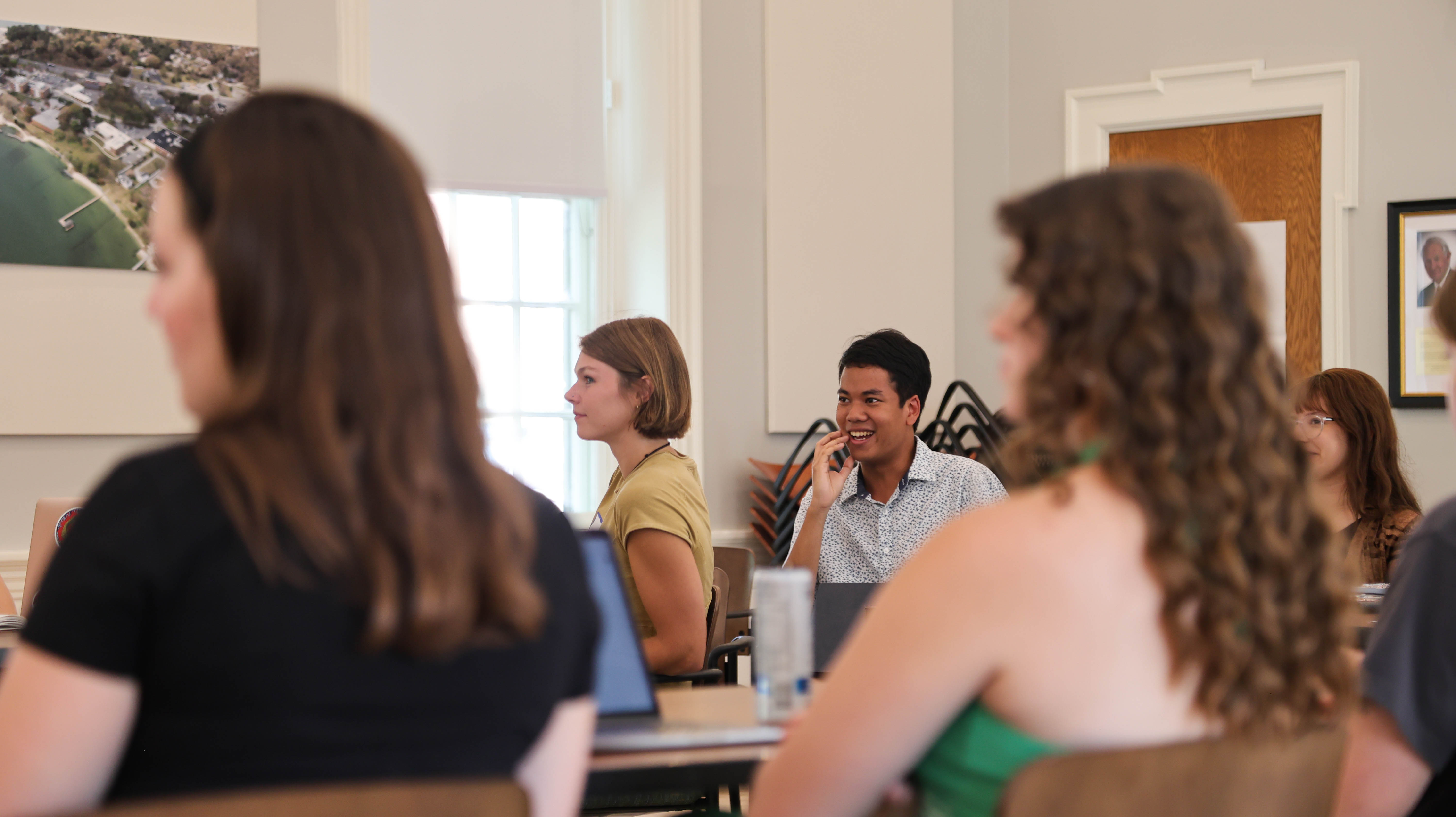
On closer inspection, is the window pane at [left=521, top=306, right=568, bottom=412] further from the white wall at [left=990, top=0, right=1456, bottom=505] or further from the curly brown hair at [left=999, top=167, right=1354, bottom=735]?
the curly brown hair at [left=999, top=167, right=1354, bottom=735]

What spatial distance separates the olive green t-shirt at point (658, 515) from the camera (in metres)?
2.49

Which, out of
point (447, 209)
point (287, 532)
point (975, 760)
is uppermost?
point (447, 209)

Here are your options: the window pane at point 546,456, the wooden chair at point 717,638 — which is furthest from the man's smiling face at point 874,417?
the window pane at point 546,456

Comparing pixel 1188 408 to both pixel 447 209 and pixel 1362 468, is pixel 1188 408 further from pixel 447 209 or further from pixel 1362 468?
pixel 447 209

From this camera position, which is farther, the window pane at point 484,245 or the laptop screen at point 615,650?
the window pane at point 484,245

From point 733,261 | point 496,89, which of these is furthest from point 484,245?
point 733,261

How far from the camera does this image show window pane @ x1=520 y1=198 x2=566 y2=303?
15.0ft

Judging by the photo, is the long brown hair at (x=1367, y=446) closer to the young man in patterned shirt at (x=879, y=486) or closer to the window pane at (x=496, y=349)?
the young man in patterned shirt at (x=879, y=486)

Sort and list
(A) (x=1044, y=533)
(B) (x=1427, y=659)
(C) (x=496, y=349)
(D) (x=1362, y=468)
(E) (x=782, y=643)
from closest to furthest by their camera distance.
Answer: (A) (x=1044, y=533) → (B) (x=1427, y=659) → (E) (x=782, y=643) → (D) (x=1362, y=468) → (C) (x=496, y=349)

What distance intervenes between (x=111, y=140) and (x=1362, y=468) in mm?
3616

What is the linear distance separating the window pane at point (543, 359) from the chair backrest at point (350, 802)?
3.72m

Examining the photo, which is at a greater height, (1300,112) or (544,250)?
(1300,112)

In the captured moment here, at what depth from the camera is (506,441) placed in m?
4.55

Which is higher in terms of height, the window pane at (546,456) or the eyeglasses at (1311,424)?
the eyeglasses at (1311,424)
